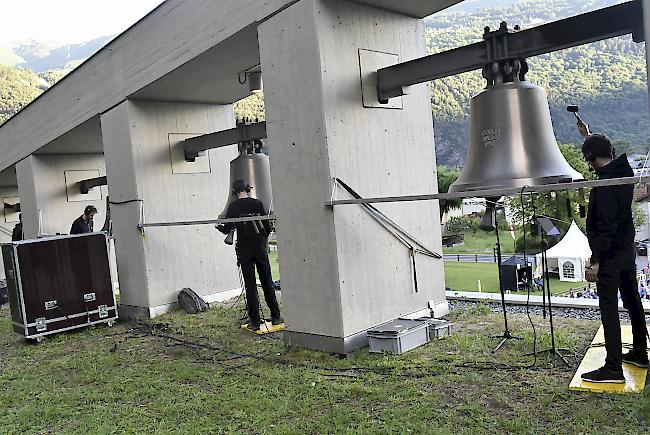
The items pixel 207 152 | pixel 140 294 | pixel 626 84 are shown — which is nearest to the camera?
pixel 140 294

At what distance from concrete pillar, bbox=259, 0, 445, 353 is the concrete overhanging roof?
0.35 meters

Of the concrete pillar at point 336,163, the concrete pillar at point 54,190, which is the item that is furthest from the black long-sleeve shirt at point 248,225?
the concrete pillar at point 54,190

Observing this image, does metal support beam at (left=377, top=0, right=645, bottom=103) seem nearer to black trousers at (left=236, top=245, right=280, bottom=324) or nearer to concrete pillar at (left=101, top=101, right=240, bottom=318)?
black trousers at (left=236, top=245, right=280, bottom=324)

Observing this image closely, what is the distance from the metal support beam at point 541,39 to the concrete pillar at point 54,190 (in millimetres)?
10281

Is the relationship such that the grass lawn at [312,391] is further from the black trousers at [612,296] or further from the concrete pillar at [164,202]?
the concrete pillar at [164,202]

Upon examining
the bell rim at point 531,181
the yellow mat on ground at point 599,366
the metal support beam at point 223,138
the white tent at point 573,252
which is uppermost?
the metal support beam at point 223,138

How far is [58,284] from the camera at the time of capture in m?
7.80

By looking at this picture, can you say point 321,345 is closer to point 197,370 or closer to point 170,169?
point 197,370

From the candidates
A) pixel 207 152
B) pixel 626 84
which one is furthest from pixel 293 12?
pixel 626 84

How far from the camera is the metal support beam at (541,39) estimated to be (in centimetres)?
380

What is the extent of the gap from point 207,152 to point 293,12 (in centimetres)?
442

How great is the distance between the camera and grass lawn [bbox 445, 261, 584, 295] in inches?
654

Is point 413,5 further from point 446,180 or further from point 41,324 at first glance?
point 446,180

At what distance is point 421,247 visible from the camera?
20.0ft
